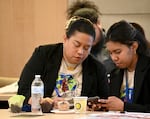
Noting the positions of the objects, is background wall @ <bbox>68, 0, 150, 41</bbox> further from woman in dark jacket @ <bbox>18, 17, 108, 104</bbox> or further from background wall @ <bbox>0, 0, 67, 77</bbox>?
woman in dark jacket @ <bbox>18, 17, 108, 104</bbox>

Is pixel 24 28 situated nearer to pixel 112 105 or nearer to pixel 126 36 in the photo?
pixel 126 36

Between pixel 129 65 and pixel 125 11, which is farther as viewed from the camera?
pixel 125 11

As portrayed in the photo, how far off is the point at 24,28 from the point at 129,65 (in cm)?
292

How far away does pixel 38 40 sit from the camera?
16.7 ft

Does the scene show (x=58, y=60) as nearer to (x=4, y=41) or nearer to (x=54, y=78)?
(x=54, y=78)

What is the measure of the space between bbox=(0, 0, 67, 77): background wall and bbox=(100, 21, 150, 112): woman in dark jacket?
2.57m

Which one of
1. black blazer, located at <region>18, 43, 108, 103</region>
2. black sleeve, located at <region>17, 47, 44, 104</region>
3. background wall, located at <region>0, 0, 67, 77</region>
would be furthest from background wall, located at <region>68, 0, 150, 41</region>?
black sleeve, located at <region>17, 47, 44, 104</region>

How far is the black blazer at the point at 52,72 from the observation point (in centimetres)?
253

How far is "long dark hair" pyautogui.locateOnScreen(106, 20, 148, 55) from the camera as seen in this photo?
2428 millimetres

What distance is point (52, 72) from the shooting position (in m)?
2.54

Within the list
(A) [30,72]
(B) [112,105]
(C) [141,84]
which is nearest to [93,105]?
(B) [112,105]

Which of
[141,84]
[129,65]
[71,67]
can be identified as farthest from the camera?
[71,67]

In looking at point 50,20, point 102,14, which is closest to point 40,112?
point 102,14

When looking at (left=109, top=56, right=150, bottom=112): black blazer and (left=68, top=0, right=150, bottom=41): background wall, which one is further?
(left=68, top=0, right=150, bottom=41): background wall
